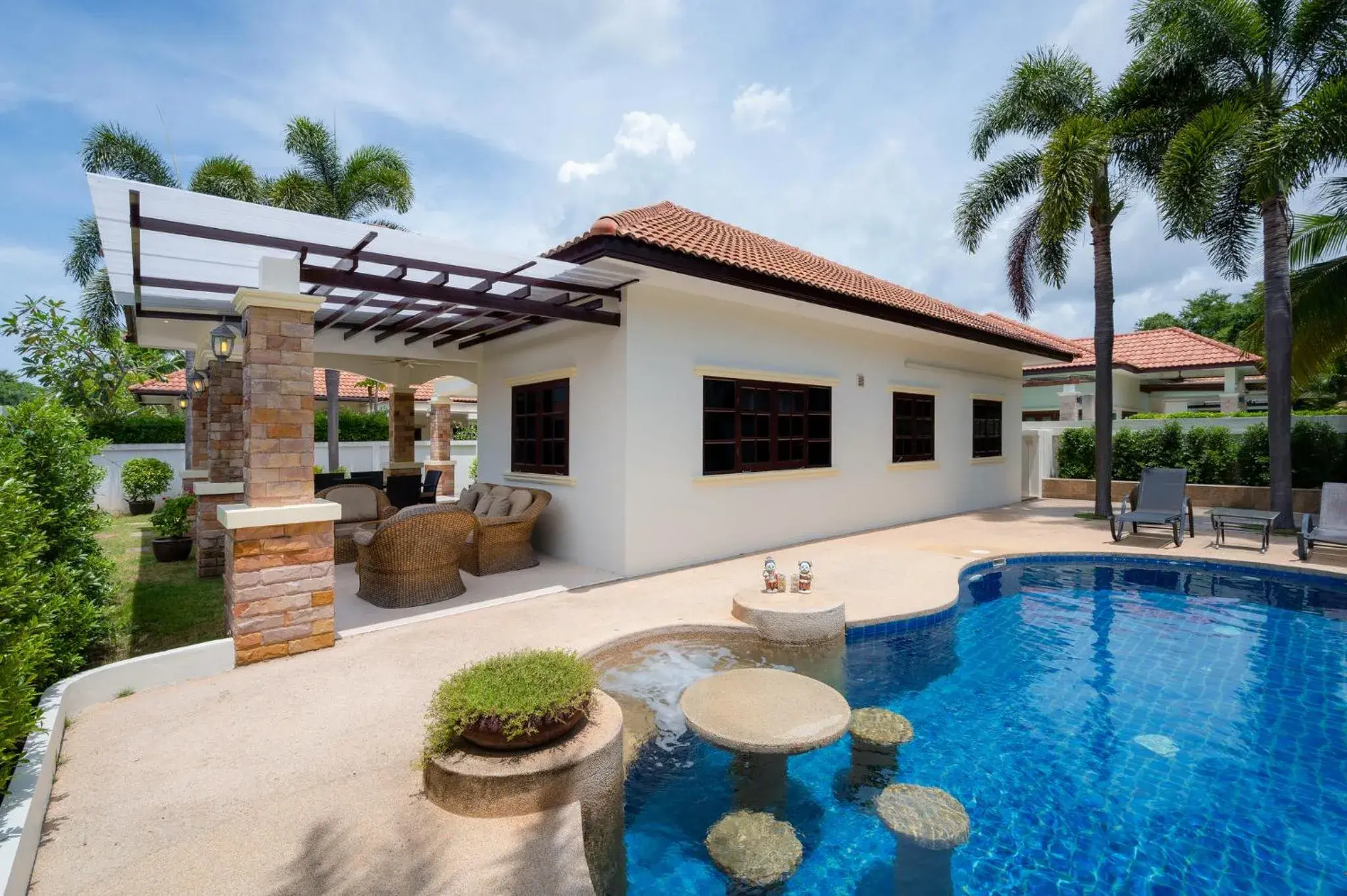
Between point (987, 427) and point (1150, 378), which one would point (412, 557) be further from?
point (1150, 378)

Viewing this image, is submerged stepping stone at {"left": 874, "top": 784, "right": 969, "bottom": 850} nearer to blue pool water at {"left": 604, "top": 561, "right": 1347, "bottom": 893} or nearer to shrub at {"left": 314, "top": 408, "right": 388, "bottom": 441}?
blue pool water at {"left": 604, "top": 561, "right": 1347, "bottom": 893}

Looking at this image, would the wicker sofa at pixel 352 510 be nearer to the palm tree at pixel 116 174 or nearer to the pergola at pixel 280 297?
the pergola at pixel 280 297

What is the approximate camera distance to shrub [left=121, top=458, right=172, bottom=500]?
57.3 ft

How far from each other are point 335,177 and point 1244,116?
2421 cm

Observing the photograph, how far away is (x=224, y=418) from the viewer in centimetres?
956

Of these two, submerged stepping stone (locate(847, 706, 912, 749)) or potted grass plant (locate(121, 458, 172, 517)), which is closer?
submerged stepping stone (locate(847, 706, 912, 749))

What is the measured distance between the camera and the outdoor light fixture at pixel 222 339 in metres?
7.57

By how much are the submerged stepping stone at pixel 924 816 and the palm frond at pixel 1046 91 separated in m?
16.3

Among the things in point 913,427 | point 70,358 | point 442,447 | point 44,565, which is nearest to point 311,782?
point 44,565

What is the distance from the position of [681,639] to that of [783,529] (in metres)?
5.01

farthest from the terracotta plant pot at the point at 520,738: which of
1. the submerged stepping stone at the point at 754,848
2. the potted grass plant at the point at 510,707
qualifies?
the submerged stepping stone at the point at 754,848

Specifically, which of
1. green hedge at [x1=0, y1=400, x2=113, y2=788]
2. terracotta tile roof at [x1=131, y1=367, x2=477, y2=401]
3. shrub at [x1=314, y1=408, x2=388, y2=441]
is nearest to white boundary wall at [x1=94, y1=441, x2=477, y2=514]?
shrub at [x1=314, y1=408, x2=388, y2=441]

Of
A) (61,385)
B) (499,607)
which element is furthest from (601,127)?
(61,385)

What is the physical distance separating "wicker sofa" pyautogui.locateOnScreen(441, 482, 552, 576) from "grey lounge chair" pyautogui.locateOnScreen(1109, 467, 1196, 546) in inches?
423
